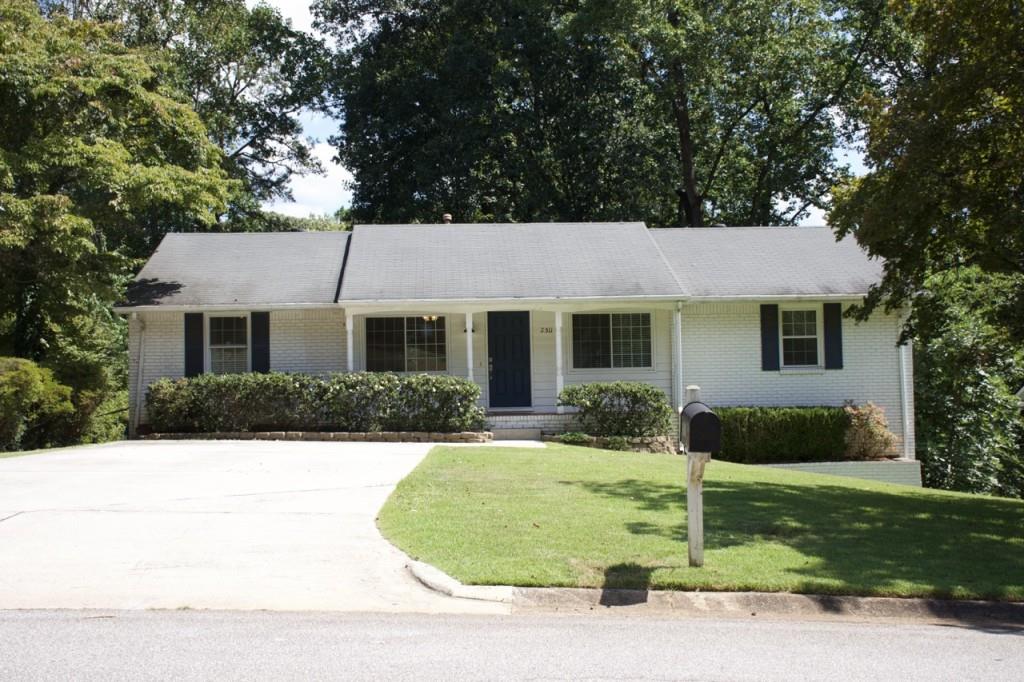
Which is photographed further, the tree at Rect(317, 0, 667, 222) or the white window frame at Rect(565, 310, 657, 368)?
the tree at Rect(317, 0, 667, 222)

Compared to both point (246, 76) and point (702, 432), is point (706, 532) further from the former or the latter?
point (246, 76)

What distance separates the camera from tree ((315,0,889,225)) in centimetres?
3091

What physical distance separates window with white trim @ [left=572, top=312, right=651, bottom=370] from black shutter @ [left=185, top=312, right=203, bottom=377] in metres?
8.55

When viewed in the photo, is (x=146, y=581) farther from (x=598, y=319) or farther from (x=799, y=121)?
(x=799, y=121)

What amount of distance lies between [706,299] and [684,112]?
14684 millimetres

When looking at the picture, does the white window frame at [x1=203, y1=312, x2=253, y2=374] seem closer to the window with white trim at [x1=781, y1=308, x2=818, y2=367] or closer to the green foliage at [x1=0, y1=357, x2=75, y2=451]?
the green foliage at [x1=0, y1=357, x2=75, y2=451]

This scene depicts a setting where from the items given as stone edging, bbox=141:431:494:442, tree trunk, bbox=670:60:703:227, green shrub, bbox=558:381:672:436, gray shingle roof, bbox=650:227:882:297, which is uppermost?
tree trunk, bbox=670:60:703:227

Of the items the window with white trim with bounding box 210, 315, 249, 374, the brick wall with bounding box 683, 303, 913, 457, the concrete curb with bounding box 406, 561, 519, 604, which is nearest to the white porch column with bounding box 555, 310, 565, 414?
the brick wall with bounding box 683, 303, 913, 457

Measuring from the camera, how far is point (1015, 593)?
695 cm

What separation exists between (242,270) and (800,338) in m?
13.4

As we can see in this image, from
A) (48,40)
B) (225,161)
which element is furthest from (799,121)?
(48,40)

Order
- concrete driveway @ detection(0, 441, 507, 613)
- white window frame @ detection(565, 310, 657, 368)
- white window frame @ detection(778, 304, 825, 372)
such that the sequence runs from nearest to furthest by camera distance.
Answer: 1. concrete driveway @ detection(0, 441, 507, 613)
2. white window frame @ detection(778, 304, 825, 372)
3. white window frame @ detection(565, 310, 657, 368)

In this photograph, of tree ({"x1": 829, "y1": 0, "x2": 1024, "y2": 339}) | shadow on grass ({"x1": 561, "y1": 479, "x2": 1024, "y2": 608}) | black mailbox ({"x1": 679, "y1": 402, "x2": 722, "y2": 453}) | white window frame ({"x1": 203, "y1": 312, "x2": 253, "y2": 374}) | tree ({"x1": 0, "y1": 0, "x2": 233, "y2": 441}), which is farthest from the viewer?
white window frame ({"x1": 203, "y1": 312, "x2": 253, "y2": 374})

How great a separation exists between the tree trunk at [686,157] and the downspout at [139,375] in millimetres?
19867
